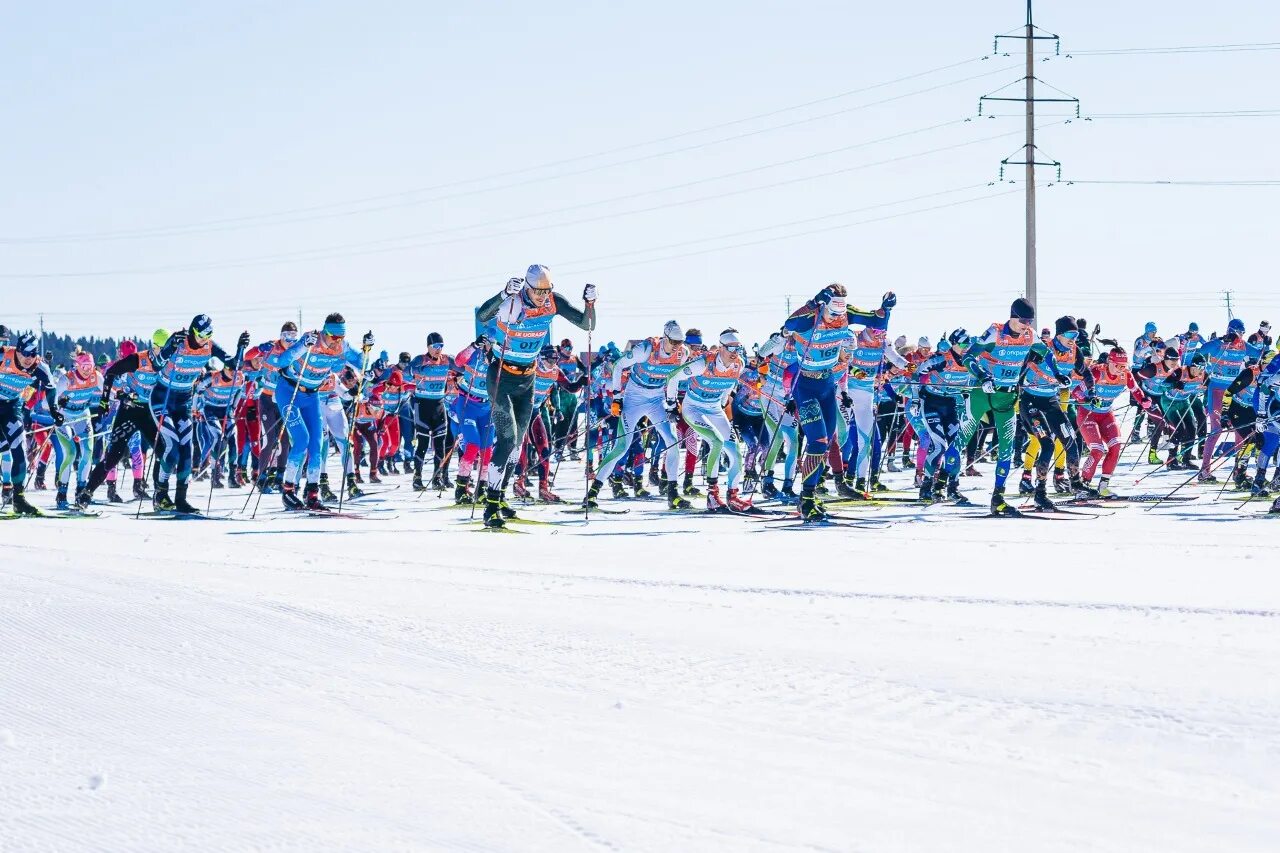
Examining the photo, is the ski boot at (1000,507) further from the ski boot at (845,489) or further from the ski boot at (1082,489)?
the ski boot at (845,489)

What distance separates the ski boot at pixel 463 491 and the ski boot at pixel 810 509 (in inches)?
197

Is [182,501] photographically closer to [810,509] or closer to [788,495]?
[810,509]

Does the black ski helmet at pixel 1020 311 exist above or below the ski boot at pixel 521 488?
above

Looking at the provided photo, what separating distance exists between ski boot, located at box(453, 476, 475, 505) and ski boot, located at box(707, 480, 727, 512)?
3.05 m

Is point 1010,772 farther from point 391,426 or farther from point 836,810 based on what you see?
point 391,426

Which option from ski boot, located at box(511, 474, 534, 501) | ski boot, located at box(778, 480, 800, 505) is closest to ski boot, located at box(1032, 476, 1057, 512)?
ski boot, located at box(778, 480, 800, 505)

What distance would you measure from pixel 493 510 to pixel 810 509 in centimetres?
302

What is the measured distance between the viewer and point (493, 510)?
13.5 metres

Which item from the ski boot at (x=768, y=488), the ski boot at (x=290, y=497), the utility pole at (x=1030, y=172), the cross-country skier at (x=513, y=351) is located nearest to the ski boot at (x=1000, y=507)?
the ski boot at (x=768, y=488)

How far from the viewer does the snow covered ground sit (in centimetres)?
392

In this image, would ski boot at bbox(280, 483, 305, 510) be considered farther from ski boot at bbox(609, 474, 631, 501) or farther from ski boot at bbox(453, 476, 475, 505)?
ski boot at bbox(609, 474, 631, 501)

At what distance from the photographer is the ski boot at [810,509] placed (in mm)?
14148

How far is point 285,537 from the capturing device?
1264cm

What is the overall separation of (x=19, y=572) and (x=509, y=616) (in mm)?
4082
